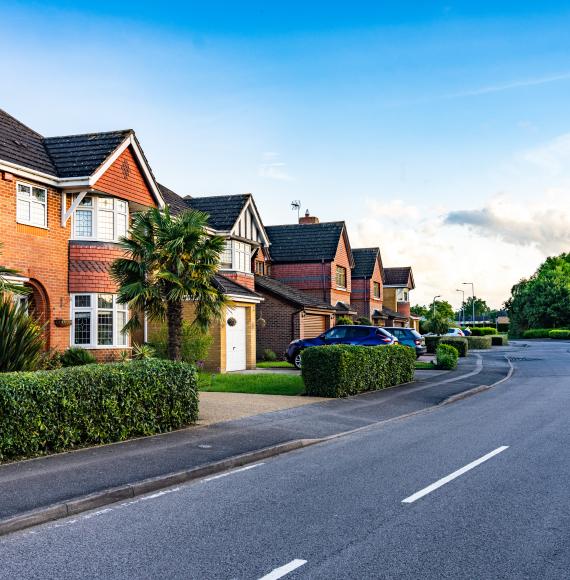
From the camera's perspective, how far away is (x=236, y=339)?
27.6 metres

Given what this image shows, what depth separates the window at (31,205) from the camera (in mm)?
19391

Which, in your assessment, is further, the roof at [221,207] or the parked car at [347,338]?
the roof at [221,207]

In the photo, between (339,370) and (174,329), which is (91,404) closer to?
(174,329)

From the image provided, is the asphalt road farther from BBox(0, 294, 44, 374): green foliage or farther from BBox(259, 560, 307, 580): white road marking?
BBox(0, 294, 44, 374): green foliage

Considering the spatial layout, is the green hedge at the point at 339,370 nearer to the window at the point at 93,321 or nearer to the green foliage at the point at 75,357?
the green foliage at the point at 75,357

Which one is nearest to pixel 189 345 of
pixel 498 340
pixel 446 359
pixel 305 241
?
pixel 446 359

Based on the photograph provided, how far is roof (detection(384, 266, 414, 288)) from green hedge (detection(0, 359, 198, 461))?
52.8 meters

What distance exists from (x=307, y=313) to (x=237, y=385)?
49.9 ft

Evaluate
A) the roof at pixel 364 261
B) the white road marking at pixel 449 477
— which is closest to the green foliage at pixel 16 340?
the white road marking at pixel 449 477

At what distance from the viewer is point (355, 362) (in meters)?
18.7

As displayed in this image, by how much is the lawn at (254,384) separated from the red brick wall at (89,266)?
4.31 meters

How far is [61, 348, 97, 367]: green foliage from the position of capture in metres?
19.3

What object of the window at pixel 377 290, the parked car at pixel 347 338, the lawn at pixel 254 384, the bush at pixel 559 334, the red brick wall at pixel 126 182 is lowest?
the lawn at pixel 254 384

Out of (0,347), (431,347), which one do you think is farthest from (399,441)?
(431,347)
